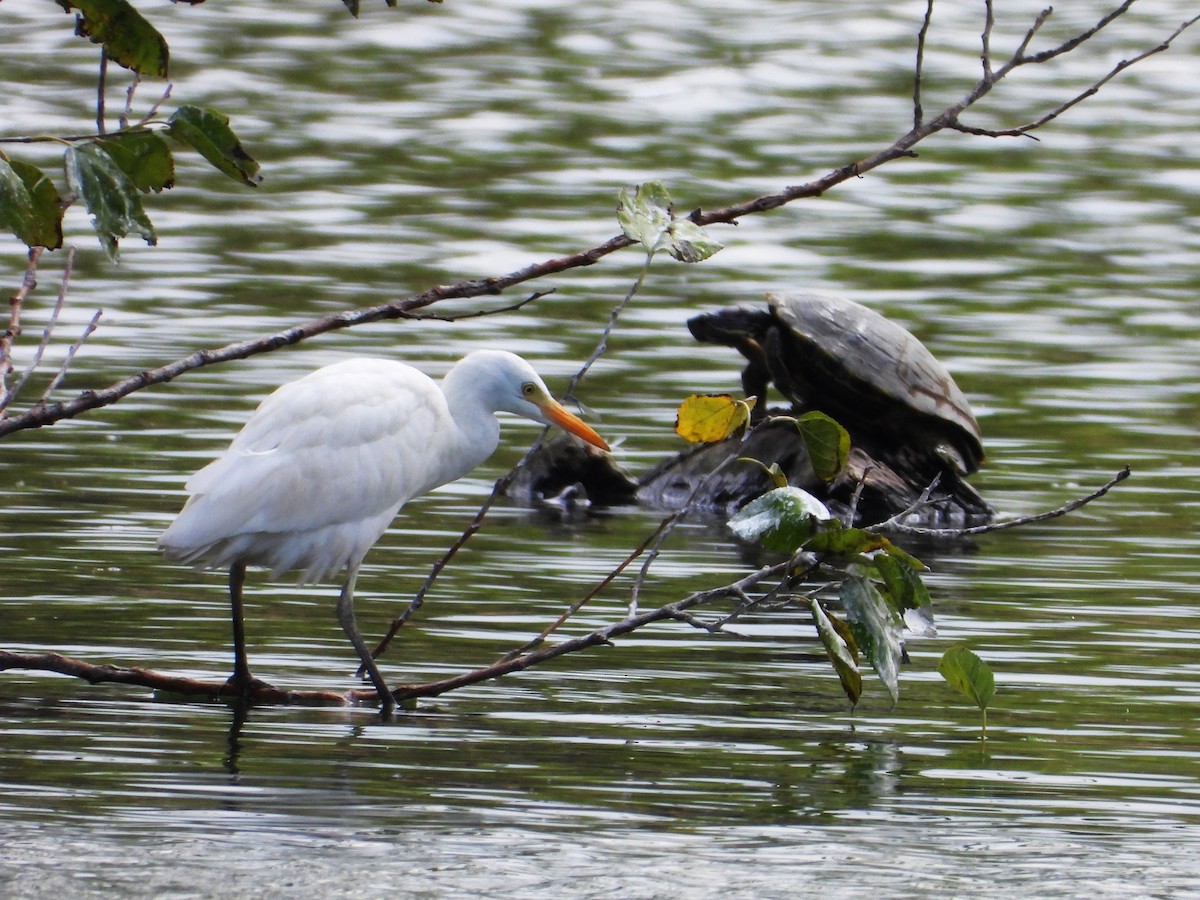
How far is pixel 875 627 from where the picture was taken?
5.96m

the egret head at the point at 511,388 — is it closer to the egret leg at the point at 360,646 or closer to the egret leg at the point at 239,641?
the egret leg at the point at 360,646

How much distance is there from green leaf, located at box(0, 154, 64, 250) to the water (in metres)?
1.49

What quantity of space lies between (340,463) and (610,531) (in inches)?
134

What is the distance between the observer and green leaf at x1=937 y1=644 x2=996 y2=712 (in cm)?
636

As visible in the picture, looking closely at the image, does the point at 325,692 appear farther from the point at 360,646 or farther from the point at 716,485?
the point at 716,485

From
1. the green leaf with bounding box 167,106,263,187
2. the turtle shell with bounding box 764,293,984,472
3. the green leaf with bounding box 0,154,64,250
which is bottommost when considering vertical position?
the turtle shell with bounding box 764,293,984,472

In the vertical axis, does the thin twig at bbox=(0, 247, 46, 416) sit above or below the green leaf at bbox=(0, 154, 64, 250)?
→ below

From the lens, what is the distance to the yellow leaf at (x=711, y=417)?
6.20 metres

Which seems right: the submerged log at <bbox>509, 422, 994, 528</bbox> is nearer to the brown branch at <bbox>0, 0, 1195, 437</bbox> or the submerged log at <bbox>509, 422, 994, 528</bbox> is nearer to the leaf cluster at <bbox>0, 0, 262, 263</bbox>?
the brown branch at <bbox>0, 0, 1195, 437</bbox>

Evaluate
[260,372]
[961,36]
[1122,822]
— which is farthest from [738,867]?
[961,36]

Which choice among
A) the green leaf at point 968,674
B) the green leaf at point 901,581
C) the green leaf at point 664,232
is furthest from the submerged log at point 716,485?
the green leaf at point 664,232

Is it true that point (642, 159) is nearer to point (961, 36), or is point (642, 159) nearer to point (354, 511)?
point (961, 36)

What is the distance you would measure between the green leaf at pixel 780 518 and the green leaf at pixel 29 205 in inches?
90.2

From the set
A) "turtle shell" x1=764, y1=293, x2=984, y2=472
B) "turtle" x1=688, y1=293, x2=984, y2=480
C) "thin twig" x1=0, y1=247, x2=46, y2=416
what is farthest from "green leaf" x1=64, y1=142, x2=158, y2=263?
"turtle shell" x1=764, y1=293, x2=984, y2=472
